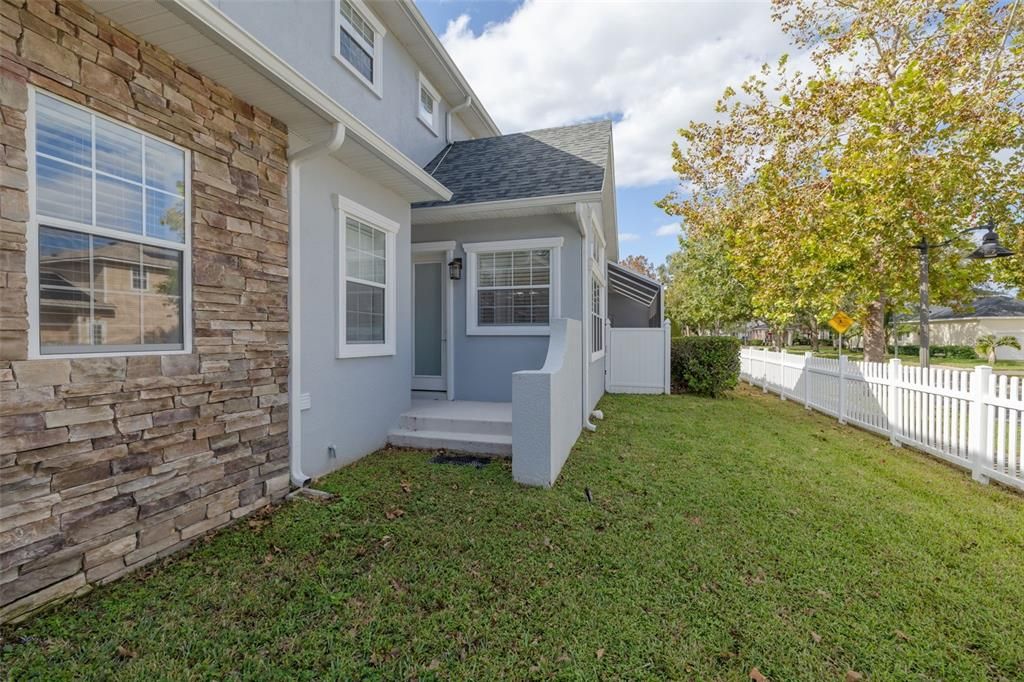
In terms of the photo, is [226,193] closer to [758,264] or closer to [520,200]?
[520,200]

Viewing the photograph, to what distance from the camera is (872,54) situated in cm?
1051

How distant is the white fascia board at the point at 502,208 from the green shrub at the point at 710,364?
647 centimetres

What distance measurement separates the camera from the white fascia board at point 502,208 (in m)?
6.07

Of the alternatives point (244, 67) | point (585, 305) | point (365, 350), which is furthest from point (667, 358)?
point (244, 67)

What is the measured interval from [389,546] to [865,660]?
3.01m

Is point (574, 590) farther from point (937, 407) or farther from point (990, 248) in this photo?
point (990, 248)

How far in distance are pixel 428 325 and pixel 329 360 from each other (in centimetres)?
296

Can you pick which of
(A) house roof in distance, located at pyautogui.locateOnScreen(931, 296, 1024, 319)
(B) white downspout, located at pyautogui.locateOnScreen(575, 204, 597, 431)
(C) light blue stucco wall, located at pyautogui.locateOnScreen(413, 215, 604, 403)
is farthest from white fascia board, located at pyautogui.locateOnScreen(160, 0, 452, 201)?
(A) house roof in distance, located at pyautogui.locateOnScreen(931, 296, 1024, 319)

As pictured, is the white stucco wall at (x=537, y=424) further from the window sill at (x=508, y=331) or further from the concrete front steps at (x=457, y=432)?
the window sill at (x=508, y=331)

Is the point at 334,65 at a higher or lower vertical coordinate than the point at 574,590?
higher

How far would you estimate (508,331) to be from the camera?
6906 mm

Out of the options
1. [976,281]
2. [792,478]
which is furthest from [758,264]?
[792,478]

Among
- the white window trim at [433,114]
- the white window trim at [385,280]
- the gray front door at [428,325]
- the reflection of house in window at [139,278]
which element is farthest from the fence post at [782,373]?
the reflection of house in window at [139,278]

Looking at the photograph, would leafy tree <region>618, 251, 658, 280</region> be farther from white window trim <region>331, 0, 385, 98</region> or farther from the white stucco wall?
the white stucco wall
